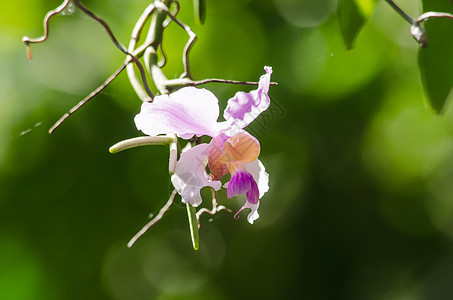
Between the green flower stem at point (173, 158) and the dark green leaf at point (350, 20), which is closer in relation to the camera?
the green flower stem at point (173, 158)

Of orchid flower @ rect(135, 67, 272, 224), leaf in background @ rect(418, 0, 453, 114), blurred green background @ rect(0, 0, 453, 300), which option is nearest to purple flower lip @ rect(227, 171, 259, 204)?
orchid flower @ rect(135, 67, 272, 224)

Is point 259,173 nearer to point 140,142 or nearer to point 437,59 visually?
point 140,142

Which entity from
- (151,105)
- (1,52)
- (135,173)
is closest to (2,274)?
(135,173)

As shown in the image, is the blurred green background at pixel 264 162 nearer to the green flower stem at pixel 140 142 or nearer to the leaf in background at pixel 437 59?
the leaf in background at pixel 437 59

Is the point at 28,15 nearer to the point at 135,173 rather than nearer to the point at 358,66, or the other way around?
the point at 135,173

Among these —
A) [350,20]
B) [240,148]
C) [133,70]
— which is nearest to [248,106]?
[240,148]

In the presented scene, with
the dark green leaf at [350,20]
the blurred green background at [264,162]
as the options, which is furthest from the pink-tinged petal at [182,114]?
the blurred green background at [264,162]
